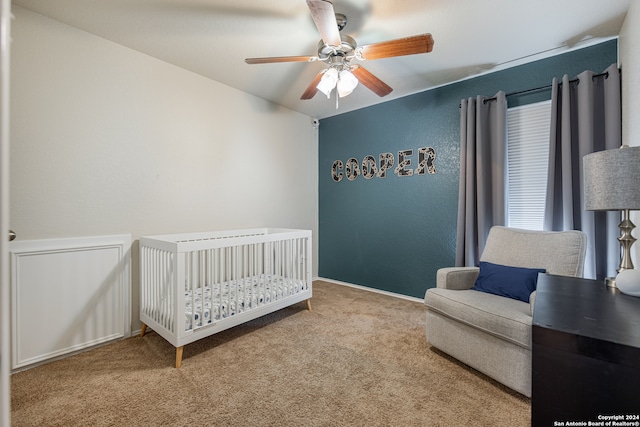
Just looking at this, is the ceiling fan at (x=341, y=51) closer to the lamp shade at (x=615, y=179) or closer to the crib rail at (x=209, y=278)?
the lamp shade at (x=615, y=179)

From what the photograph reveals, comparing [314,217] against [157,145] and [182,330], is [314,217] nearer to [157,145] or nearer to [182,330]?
[157,145]

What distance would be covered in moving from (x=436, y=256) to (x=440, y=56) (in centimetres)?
194

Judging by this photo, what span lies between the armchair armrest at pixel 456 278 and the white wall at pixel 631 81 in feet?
2.95

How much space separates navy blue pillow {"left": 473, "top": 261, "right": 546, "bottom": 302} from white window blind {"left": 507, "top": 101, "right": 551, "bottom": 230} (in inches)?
30.2

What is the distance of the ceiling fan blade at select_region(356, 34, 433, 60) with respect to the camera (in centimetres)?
160

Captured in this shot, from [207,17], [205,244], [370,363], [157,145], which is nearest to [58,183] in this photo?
[157,145]

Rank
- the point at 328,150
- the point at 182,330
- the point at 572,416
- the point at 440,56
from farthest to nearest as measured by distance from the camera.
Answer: the point at 328,150
the point at 440,56
the point at 182,330
the point at 572,416

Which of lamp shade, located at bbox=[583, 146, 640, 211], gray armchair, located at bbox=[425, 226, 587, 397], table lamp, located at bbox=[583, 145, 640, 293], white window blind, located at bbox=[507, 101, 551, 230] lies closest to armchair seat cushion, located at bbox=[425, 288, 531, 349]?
gray armchair, located at bbox=[425, 226, 587, 397]

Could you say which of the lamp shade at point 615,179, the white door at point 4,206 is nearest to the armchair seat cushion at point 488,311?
the lamp shade at point 615,179

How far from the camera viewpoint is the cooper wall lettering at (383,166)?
3.11 m

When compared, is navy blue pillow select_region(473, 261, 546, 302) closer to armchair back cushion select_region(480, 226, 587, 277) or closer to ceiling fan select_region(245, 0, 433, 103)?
armchair back cushion select_region(480, 226, 587, 277)

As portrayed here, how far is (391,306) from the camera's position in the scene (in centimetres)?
299

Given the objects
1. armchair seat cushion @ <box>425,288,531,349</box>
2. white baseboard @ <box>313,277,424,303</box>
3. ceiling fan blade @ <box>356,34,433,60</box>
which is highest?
ceiling fan blade @ <box>356,34,433,60</box>

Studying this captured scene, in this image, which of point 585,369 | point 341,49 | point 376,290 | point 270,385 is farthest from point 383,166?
point 585,369
